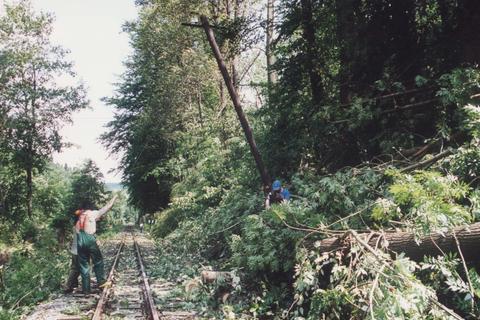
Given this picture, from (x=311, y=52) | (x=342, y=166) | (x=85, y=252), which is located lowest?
(x=85, y=252)

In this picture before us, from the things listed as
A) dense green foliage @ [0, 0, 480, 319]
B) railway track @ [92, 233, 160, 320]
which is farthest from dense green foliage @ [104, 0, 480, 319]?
railway track @ [92, 233, 160, 320]

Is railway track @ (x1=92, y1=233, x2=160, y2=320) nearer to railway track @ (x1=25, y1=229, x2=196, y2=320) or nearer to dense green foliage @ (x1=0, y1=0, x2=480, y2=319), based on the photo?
railway track @ (x1=25, y1=229, x2=196, y2=320)

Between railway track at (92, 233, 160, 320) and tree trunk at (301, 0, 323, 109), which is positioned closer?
railway track at (92, 233, 160, 320)

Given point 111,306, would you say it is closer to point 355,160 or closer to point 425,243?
point 425,243

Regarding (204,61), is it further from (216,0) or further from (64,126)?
(64,126)

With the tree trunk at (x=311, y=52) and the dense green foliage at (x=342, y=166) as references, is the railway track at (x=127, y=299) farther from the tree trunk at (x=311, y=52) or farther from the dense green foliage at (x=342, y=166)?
the tree trunk at (x=311, y=52)

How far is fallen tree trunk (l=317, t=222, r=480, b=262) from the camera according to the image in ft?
17.0

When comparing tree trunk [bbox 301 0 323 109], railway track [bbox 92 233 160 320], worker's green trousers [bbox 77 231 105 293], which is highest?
tree trunk [bbox 301 0 323 109]

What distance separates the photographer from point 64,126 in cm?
3256

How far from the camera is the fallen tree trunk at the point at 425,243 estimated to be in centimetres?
517

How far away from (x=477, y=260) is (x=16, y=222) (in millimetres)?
34598

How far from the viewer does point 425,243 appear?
18.5ft

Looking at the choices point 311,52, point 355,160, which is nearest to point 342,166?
point 355,160

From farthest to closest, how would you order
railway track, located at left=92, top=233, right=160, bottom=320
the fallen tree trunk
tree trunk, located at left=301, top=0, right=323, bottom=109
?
1. tree trunk, located at left=301, top=0, right=323, bottom=109
2. railway track, located at left=92, top=233, right=160, bottom=320
3. the fallen tree trunk
